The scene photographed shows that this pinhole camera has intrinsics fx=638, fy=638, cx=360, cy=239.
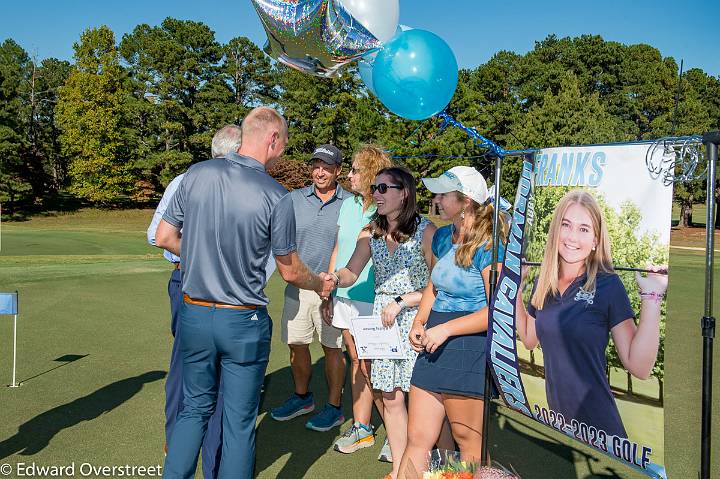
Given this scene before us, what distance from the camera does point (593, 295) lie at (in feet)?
7.24

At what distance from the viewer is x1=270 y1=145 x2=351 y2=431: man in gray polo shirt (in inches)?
195

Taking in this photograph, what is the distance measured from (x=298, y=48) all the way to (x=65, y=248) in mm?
18260

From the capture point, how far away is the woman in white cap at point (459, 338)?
317 centimetres

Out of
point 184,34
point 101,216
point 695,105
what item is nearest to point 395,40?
point 101,216

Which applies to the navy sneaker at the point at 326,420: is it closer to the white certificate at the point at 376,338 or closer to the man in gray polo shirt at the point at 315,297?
the man in gray polo shirt at the point at 315,297

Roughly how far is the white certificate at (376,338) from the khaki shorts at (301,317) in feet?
4.25

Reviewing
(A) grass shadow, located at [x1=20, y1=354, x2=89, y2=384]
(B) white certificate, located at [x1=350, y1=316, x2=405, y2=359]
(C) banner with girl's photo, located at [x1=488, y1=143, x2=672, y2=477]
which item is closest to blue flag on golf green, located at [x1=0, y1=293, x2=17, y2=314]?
(A) grass shadow, located at [x1=20, y1=354, x2=89, y2=384]

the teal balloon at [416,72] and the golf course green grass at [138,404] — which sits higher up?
the teal balloon at [416,72]

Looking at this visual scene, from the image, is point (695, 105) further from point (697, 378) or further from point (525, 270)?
point (525, 270)

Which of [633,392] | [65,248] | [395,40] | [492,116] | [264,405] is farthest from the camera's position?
[492,116]

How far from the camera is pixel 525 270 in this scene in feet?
8.04

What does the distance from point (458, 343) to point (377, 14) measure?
5.46 feet

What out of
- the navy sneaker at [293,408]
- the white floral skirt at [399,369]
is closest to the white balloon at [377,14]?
the white floral skirt at [399,369]

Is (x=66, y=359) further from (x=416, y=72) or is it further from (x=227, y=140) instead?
(x=416, y=72)
